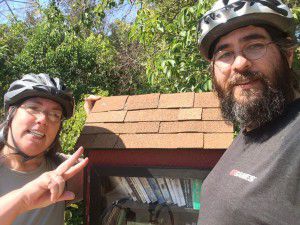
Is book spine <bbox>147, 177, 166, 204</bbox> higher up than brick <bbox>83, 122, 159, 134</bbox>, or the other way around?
brick <bbox>83, 122, 159, 134</bbox>

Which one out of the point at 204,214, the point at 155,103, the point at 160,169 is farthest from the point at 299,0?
the point at 204,214

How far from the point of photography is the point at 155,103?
2.83 metres

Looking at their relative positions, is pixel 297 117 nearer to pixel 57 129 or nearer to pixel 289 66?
pixel 289 66

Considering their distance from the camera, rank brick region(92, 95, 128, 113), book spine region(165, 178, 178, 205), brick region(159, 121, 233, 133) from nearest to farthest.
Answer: brick region(159, 121, 233, 133)
book spine region(165, 178, 178, 205)
brick region(92, 95, 128, 113)

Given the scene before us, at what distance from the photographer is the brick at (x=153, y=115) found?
267 centimetres

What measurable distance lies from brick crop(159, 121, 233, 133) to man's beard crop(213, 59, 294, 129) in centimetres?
56

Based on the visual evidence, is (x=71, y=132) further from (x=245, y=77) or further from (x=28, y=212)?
(x=245, y=77)

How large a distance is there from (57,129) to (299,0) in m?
5.89

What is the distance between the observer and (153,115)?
8.96ft

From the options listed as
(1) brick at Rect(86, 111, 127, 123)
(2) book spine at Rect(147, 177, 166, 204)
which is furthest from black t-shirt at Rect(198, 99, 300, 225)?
(1) brick at Rect(86, 111, 127, 123)

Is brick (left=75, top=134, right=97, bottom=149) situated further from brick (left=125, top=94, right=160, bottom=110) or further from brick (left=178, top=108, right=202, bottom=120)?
brick (left=178, top=108, right=202, bottom=120)

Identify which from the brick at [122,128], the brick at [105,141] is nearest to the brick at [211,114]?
the brick at [122,128]

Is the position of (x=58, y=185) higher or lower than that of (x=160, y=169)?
lower

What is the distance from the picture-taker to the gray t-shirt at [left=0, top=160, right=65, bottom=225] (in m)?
2.38
